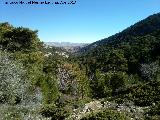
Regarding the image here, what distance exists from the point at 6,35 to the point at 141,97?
3900 cm

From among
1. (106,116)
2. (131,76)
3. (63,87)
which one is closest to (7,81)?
(106,116)

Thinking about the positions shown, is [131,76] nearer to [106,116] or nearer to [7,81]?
[7,81]

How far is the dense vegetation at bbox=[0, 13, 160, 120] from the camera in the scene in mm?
33250

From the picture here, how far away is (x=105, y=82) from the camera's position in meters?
84.9

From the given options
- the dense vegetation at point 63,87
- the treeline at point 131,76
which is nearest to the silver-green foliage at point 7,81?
the dense vegetation at point 63,87

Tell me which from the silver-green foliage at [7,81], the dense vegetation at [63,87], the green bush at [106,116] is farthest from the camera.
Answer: the silver-green foliage at [7,81]

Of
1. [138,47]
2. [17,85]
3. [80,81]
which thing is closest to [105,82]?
[80,81]

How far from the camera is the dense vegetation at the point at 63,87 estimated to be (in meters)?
33.2

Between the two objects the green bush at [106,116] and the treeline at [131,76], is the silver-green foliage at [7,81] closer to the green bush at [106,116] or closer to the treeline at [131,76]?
the green bush at [106,116]

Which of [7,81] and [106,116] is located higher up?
[7,81]

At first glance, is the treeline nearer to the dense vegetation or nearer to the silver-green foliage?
the dense vegetation

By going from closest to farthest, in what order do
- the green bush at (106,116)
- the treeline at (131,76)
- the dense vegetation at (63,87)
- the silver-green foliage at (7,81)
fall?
the green bush at (106,116) < the dense vegetation at (63,87) < the silver-green foliage at (7,81) < the treeline at (131,76)

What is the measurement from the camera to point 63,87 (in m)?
80.9

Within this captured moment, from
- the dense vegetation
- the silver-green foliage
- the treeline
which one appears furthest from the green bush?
the silver-green foliage
